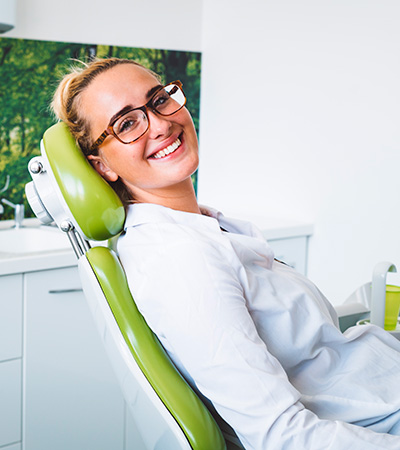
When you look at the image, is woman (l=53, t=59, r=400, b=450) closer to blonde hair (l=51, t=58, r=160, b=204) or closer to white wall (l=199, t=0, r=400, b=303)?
blonde hair (l=51, t=58, r=160, b=204)

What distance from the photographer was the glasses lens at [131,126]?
1.23 meters

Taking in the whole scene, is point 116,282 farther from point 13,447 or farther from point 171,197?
point 13,447

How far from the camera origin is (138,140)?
1.23 m

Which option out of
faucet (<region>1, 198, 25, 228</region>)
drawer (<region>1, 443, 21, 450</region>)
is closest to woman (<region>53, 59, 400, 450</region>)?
drawer (<region>1, 443, 21, 450</region>)

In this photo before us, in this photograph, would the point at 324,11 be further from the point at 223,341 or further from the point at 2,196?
the point at 223,341

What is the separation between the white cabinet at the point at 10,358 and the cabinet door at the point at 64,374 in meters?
0.03

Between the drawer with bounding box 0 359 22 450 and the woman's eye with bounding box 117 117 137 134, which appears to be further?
the drawer with bounding box 0 359 22 450

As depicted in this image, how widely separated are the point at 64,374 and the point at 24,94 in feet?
3.97

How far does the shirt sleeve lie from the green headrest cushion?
0.16 meters

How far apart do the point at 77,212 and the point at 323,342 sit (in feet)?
1.70

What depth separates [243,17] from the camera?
2.89 meters

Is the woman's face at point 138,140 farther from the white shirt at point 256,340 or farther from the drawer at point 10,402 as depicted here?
the drawer at point 10,402

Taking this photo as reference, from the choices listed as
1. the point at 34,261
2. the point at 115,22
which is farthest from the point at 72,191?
the point at 115,22

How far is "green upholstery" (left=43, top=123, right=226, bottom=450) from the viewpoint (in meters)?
1.01
